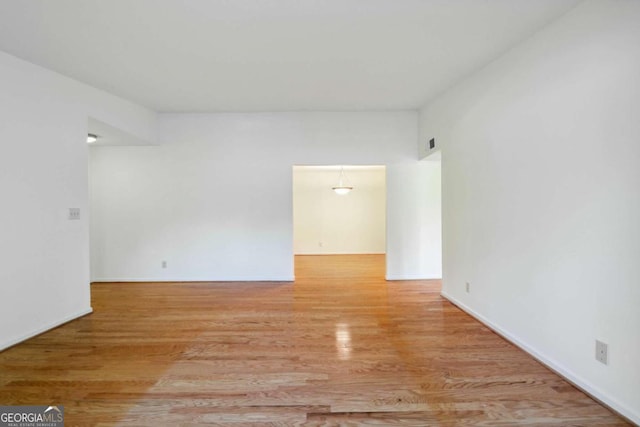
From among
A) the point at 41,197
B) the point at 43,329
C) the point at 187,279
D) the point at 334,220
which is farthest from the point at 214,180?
the point at 334,220

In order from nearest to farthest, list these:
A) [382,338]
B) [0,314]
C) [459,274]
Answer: [0,314]
[382,338]
[459,274]

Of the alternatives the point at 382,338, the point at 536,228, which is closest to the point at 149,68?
the point at 382,338

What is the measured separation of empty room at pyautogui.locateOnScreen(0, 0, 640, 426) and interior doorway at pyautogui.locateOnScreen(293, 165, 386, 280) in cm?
344

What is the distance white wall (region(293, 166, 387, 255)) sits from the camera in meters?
8.32

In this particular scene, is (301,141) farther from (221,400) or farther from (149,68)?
(221,400)

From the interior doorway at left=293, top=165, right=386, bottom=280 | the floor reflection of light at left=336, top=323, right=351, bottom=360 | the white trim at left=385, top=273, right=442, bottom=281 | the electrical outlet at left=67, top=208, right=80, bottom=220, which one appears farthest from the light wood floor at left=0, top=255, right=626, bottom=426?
the interior doorway at left=293, top=165, right=386, bottom=280

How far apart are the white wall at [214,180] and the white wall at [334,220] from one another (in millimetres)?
3448

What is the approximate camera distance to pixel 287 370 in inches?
86.7

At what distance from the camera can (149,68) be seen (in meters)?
3.07

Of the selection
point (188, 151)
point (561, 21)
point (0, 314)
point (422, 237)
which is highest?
point (561, 21)

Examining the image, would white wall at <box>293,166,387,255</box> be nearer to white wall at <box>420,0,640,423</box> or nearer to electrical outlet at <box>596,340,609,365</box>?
white wall at <box>420,0,640,423</box>

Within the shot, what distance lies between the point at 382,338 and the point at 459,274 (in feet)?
4.71

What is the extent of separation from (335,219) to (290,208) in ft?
11.9

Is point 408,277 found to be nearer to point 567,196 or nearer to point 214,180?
point 567,196
